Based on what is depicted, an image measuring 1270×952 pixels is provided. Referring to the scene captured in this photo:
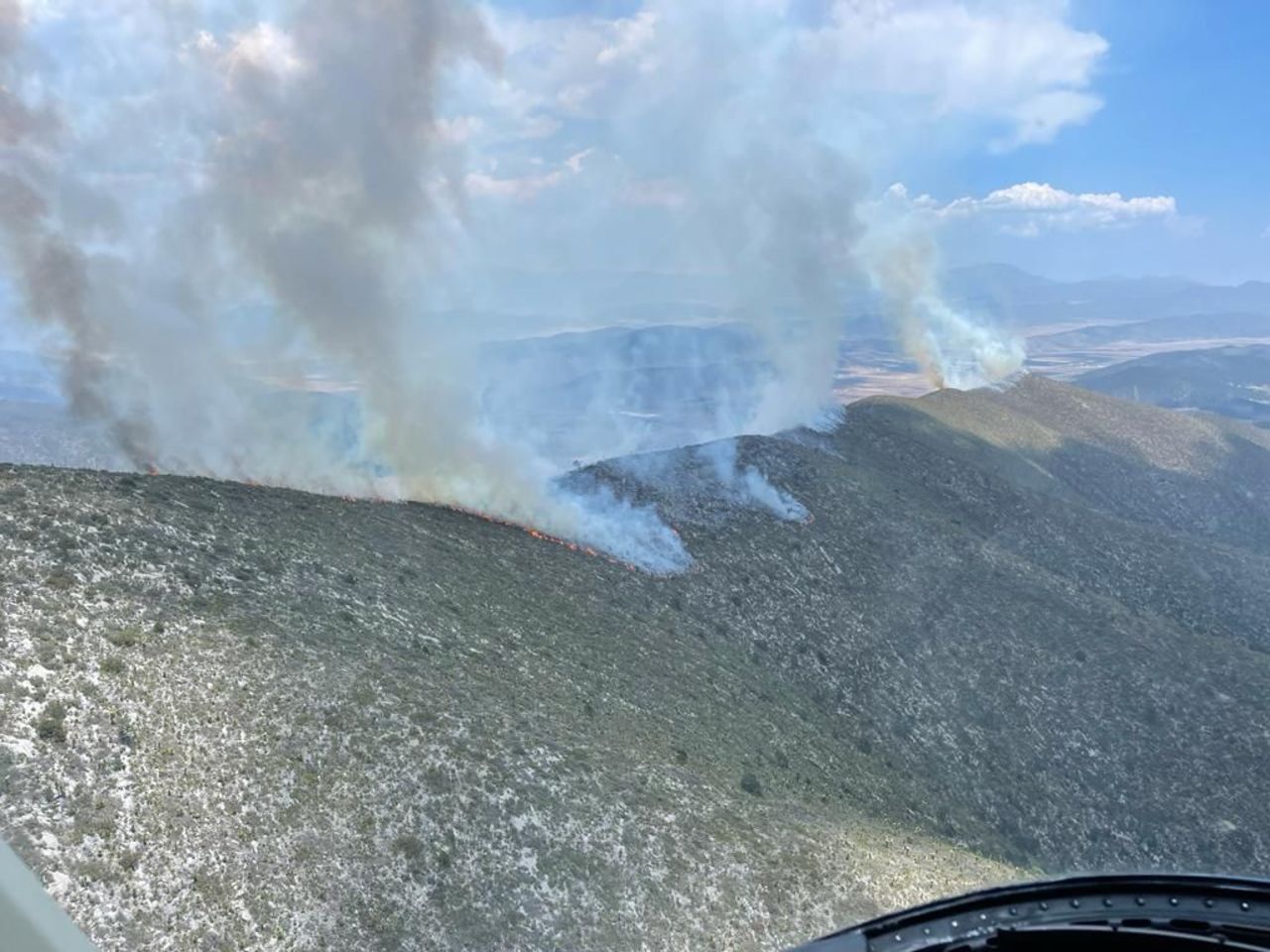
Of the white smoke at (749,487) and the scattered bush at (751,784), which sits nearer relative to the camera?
the scattered bush at (751,784)

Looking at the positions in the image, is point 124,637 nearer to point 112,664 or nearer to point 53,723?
point 112,664

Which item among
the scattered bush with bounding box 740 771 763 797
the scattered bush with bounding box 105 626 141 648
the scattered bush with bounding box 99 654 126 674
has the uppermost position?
the scattered bush with bounding box 105 626 141 648

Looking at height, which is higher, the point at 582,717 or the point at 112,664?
the point at 112,664

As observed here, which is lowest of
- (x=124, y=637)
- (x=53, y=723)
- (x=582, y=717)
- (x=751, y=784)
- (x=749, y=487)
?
(x=751, y=784)

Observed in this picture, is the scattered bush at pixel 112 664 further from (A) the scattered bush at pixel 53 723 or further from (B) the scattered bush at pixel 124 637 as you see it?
(A) the scattered bush at pixel 53 723

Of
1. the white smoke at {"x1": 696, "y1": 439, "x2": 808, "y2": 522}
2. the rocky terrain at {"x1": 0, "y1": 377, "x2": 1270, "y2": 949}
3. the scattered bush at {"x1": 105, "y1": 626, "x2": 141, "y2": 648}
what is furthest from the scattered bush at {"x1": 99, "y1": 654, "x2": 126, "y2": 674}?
the white smoke at {"x1": 696, "y1": 439, "x2": 808, "y2": 522}

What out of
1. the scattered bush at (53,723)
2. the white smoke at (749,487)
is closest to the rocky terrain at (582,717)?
the scattered bush at (53,723)

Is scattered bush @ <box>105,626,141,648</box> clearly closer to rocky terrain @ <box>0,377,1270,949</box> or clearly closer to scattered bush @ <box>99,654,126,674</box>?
rocky terrain @ <box>0,377,1270,949</box>

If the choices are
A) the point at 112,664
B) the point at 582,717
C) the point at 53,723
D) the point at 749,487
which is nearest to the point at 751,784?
the point at 582,717

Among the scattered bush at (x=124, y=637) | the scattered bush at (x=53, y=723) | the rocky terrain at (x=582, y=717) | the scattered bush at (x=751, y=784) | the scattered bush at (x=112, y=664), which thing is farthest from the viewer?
the scattered bush at (x=751, y=784)
